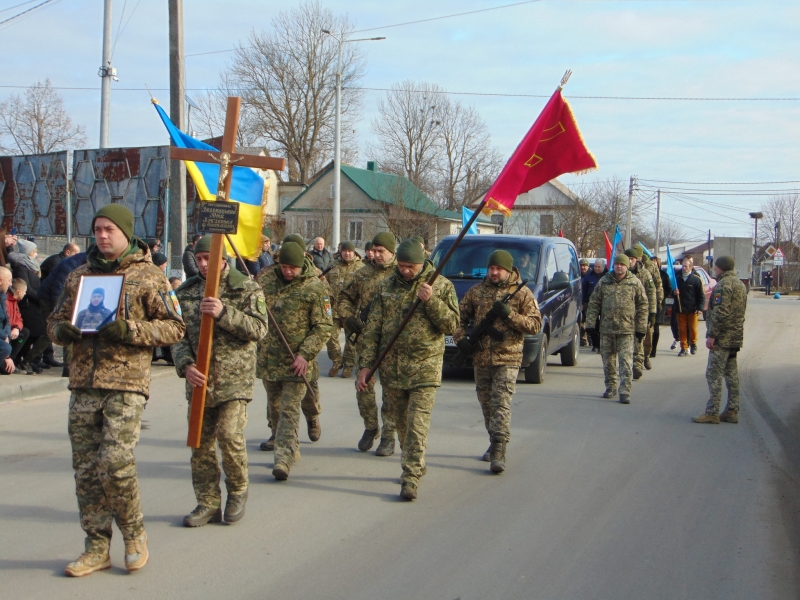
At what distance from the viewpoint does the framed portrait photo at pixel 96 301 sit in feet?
14.4

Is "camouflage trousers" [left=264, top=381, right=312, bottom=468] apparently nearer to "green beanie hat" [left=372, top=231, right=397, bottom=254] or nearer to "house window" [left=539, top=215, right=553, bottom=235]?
"green beanie hat" [left=372, top=231, right=397, bottom=254]

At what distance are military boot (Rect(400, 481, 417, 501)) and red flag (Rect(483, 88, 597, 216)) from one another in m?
2.28

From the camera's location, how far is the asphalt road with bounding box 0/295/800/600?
4.60 m

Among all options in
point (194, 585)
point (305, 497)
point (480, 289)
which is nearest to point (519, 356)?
point (480, 289)

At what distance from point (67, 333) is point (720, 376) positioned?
764 centimetres

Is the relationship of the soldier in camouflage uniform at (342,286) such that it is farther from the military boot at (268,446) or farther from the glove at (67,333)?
the glove at (67,333)

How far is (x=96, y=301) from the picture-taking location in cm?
441

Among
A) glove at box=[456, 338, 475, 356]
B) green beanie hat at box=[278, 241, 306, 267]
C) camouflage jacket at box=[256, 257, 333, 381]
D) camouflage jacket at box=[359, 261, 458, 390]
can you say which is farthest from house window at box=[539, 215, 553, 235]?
camouflage jacket at box=[359, 261, 458, 390]

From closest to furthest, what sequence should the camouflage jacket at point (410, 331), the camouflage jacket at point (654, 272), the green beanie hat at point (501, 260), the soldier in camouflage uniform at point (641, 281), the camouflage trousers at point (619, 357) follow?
the camouflage jacket at point (410, 331) → the green beanie hat at point (501, 260) → the camouflage trousers at point (619, 357) → the soldier in camouflage uniform at point (641, 281) → the camouflage jacket at point (654, 272)

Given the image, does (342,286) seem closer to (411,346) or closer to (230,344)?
(411,346)

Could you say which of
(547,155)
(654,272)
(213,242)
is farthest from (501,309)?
(654,272)

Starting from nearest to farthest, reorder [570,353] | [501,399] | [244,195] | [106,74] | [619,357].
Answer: [244,195], [501,399], [619,357], [570,353], [106,74]

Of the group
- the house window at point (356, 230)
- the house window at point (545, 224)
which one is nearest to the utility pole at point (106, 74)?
the house window at point (356, 230)

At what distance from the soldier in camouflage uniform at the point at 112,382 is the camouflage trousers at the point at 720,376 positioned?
22.7 feet
